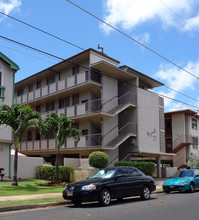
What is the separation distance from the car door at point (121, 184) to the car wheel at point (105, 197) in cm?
32

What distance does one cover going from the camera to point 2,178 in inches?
830

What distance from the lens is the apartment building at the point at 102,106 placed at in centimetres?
2769

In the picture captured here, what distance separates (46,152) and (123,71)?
11.7 m

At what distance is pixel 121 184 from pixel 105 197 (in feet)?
3.65

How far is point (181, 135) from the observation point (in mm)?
39375

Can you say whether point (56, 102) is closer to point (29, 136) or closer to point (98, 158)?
point (29, 136)

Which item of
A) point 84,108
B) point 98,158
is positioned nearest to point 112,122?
point 84,108

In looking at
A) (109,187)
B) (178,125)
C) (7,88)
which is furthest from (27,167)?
(178,125)

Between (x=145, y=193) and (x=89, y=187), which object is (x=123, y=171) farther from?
(x=89, y=187)

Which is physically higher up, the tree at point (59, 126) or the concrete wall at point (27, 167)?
the tree at point (59, 126)

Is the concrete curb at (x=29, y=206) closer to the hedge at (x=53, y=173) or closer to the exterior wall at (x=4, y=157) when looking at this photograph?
the hedge at (x=53, y=173)

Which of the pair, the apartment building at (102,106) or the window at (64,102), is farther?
the window at (64,102)

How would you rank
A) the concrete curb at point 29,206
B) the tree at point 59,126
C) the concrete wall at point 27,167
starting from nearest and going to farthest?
the concrete curb at point 29,206, the tree at point 59,126, the concrete wall at point 27,167

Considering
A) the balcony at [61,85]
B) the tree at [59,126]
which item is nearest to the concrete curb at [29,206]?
the tree at [59,126]
